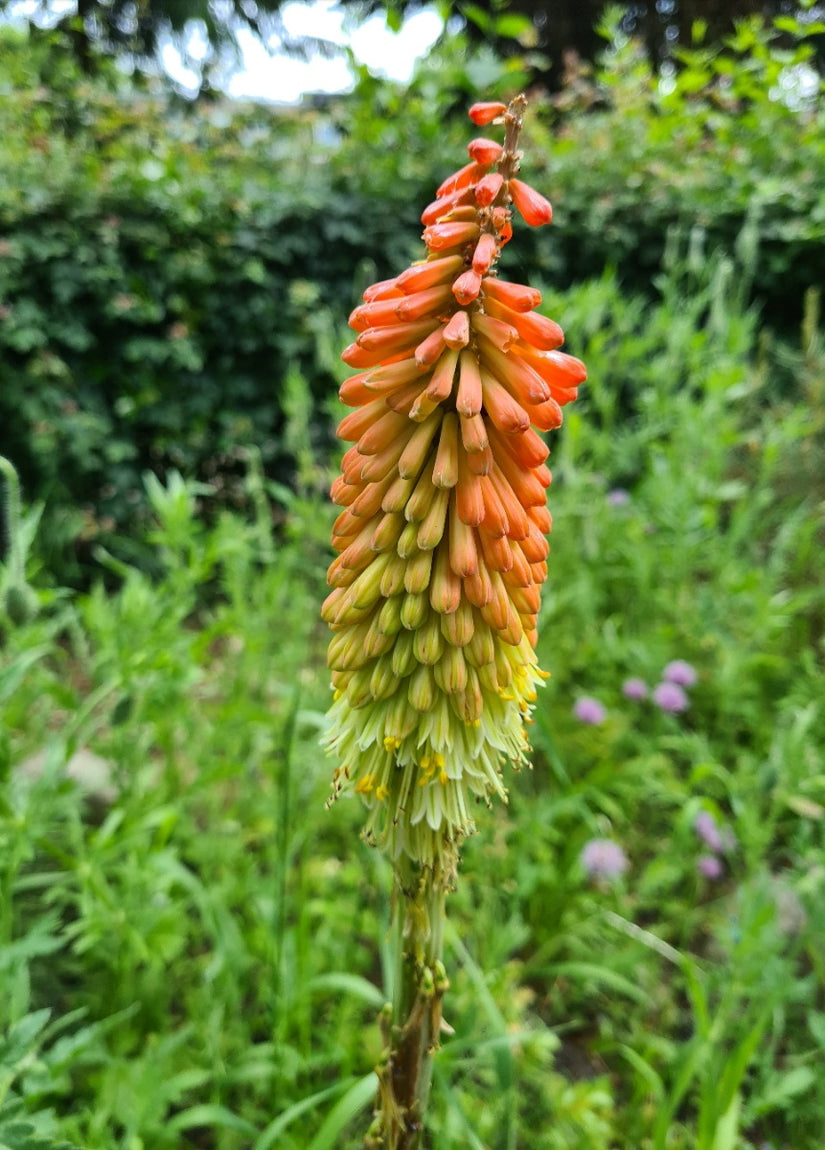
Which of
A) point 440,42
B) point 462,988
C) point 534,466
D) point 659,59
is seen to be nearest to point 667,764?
point 462,988

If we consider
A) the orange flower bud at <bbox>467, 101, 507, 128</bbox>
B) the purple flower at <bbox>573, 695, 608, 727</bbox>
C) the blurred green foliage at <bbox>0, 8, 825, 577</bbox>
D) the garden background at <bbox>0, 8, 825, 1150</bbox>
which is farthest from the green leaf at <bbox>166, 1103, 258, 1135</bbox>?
the blurred green foliage at <bbox>0, 8, 825, 577</bbox>

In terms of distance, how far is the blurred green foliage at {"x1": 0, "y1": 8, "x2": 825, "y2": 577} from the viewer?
189 inches

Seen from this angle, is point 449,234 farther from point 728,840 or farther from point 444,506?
point 728,840

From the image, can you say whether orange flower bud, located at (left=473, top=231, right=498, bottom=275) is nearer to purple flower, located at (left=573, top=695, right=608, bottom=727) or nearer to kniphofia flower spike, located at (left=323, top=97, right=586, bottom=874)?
kniphofia flower spike, located at (left=323, top=97, right=586, bottom=874)

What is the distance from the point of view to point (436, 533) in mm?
1046

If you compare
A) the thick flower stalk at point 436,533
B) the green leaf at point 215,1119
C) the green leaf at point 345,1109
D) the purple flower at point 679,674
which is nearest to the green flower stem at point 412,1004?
the thick flower stalk at point 436,533

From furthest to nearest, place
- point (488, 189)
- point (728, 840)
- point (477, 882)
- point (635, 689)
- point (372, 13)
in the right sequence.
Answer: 1. point (372, 13)
2. point (635, 689)
3. point (728, 840)
4. point (477, 882)
5. point (488, 189)

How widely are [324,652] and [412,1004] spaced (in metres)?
2.17

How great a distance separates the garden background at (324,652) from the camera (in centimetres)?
184

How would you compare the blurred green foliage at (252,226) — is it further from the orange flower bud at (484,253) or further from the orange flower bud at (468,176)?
the orange flower bud at (484,253)

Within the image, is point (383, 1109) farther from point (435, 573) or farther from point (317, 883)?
point (317, 883)

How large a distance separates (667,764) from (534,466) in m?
2.35

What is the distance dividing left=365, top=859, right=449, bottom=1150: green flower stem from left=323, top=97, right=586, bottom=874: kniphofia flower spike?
47 mm

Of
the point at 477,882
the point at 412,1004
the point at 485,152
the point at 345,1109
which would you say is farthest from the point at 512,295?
the point at 477,882
